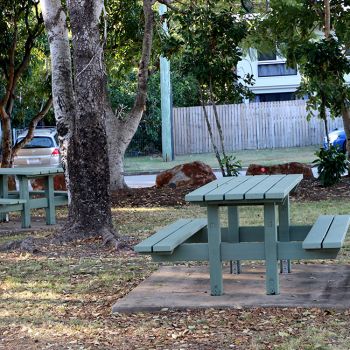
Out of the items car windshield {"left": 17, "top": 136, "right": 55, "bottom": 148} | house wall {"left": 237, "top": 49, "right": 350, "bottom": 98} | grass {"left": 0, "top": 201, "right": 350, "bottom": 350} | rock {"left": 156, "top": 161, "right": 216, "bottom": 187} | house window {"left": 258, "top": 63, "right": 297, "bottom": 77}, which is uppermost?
house window {"left": 258, "top": 63, "right": 297, "bottom": 77}

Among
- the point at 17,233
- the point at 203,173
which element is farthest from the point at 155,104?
the point at 17,233

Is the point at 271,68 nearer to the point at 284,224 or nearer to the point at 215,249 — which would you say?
the point at 284,224

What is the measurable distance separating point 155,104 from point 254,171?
68.3 feet

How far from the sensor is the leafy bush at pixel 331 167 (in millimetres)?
17031

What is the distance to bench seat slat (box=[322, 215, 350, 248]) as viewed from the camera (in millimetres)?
6508

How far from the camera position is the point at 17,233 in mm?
12422

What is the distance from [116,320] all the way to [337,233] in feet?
5.99

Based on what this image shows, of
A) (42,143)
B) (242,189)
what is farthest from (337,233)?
(42,143)

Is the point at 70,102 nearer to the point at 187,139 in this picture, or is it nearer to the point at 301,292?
the point at 301,292

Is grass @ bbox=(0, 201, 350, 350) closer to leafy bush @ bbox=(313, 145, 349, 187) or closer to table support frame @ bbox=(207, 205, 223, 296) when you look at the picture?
table support frame @ bbox=(207, 205, 223, 296)

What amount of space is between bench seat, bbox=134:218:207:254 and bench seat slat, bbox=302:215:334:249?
3.15 ft

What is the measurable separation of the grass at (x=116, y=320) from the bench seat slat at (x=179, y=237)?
475 millimetres

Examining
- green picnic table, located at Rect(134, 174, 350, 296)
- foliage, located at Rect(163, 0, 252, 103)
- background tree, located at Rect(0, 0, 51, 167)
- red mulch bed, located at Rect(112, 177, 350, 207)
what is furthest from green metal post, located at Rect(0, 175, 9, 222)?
green picnic table, located at Rect(134, 174, 350, 296)

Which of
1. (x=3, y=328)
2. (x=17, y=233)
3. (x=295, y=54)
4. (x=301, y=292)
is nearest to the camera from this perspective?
(x=3, y=328)
